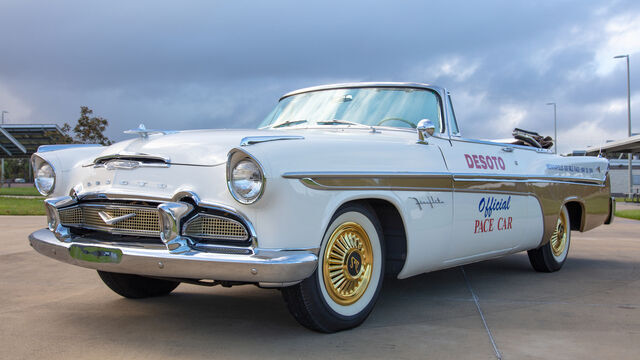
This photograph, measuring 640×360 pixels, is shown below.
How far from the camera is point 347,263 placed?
3600 mm

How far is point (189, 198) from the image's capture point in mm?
3270

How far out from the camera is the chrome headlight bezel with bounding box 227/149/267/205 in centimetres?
312

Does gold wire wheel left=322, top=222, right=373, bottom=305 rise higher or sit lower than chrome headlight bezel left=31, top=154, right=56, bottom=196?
lower

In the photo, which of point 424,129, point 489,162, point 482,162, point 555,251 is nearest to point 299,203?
point 424,129

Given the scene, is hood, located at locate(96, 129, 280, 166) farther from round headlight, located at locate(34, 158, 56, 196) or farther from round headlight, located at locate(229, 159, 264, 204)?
round headlight, located at locate(34, 158, 56, 196)

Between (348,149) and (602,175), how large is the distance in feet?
14.2

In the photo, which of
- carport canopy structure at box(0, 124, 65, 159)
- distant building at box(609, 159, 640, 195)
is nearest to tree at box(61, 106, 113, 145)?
carport canopy structure at box(0, 124, 65, 159)

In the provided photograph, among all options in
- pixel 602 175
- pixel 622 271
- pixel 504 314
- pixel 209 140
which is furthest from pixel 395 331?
pixel 602 175

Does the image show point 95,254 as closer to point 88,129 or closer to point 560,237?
point 560,237

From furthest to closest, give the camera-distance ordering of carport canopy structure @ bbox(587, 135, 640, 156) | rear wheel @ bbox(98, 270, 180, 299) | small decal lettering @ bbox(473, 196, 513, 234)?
carport canopy structure @ bbox(587, 135, 640, 156), small decal lettering @ bbox(473, 196, 513, 234), rear wheel @ bbox(98, 270, 180, 299)

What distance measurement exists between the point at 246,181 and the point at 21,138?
44.1 m

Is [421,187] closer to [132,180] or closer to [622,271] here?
[132,180]

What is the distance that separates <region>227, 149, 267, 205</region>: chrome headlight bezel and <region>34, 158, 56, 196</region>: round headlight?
1.44 meters
